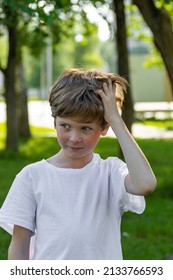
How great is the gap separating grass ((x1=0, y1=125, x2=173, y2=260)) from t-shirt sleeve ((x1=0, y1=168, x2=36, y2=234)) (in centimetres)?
357

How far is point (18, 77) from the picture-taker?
64.2 feet

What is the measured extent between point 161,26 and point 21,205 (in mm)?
6694

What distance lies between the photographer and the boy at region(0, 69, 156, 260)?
2.42 m

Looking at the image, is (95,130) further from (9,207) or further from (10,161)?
(10,161)

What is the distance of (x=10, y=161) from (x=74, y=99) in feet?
38.0

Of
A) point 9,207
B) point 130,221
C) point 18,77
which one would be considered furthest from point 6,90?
point 9,207

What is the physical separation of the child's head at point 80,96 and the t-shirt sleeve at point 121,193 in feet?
0.56

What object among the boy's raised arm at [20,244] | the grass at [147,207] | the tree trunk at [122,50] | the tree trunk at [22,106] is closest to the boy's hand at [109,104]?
the boy's raised arm at [20,244]

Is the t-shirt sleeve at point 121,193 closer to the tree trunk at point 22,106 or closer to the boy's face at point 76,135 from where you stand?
the boy's face at point 76,135

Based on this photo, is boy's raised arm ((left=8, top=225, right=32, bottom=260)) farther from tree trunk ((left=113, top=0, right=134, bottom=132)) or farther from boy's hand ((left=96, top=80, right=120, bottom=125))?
tree trunk ((left=113, top=0, right=134, bottom=132))

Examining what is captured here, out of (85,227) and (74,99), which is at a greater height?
(74,99)

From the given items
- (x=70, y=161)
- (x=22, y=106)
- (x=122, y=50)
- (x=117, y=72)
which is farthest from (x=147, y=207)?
(x=22, y=106)

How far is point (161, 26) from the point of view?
8.85 metres

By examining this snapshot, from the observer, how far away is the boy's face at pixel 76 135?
Result: 8.00 feet
